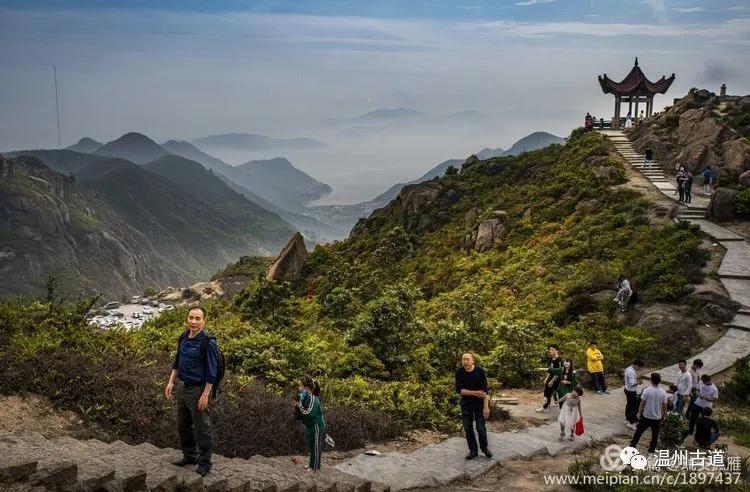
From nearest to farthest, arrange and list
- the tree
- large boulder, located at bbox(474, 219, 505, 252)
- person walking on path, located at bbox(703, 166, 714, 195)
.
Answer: the tree < person walking on path, located at bbox(703, 166, 714, 195) < large boulder, located at bbox(474, 219, 505, 252)

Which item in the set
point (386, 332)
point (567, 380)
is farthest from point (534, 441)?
point (386, 332)

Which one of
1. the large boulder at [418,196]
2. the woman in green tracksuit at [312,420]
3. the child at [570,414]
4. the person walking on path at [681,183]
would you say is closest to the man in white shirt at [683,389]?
the child at [570,414]

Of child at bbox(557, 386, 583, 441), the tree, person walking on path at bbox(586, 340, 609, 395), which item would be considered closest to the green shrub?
person walking on path at bbox(586, 340, 609, 395)

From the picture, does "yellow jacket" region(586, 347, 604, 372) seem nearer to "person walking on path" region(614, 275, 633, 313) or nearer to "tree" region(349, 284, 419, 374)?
"tree" region(349, 284, 419, 374)

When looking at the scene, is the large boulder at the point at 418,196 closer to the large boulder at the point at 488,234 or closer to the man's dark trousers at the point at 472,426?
the large boulder at the point at 488,234

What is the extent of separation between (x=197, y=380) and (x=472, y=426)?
4.98 m

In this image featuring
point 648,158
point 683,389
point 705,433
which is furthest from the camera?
point 648,158

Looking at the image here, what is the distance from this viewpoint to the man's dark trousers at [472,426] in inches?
390

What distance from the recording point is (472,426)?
32.6 feet

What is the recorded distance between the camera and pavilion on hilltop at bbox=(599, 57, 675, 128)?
54.0m

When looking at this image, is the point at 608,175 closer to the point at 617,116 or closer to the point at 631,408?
the point at 617,116

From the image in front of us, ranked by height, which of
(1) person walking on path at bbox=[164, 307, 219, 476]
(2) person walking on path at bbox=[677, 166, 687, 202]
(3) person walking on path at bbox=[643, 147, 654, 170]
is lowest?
(1) person walking on path at bbox=[164, 307, 219, 476]

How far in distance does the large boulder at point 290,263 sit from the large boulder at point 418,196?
1071 centimetres

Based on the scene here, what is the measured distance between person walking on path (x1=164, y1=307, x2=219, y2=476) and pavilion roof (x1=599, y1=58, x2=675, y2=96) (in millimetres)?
55719
